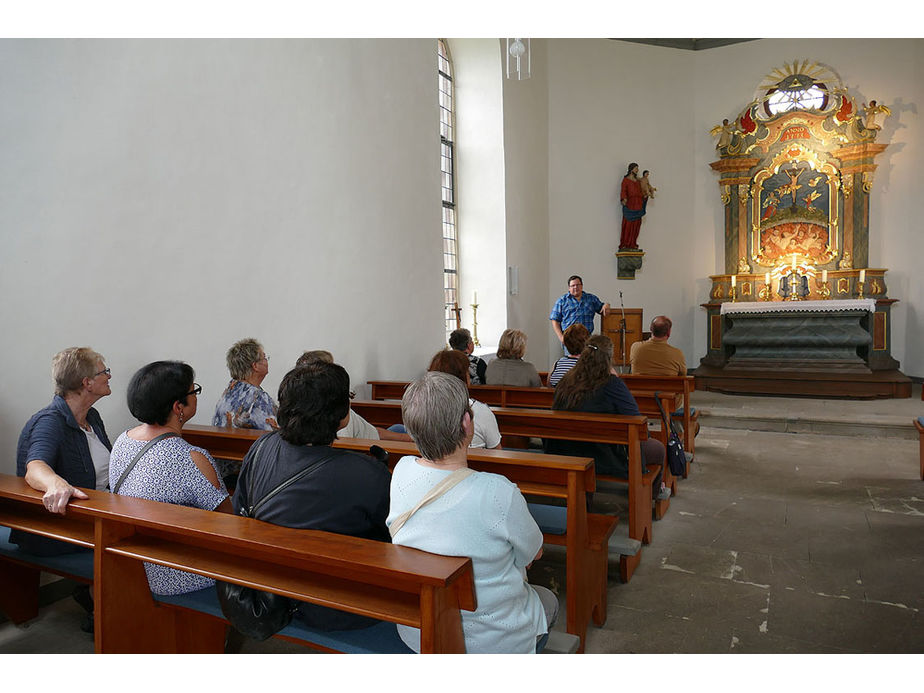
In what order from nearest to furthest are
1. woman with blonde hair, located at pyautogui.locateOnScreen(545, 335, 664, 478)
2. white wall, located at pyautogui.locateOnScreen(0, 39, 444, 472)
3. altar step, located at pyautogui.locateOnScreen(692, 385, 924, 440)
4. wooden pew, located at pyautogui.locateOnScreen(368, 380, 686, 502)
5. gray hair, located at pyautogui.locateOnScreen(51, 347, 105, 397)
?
gray hair, located at pyautogui.locateOnScreen(51, 347, 105, 397)
white wall, located at pyautogui.locateOnScreen(0, 39, 444, 472)
woman with blonde hair, located at pyautogui.locateOnScreen(545, 335, 664, 478)
wooden pew, located at pyautogui.locateOnScreen(368, 380, 686, 502)
altar step, located at pyautogui.locateOnScreen(692, 385, 924, 440)

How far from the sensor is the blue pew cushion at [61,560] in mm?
2420

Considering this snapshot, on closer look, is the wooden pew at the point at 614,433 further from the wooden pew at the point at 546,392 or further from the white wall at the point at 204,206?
the white wall at the point at 204,206

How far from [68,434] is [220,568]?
114 cm

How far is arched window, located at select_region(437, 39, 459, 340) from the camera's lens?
909 centimetres

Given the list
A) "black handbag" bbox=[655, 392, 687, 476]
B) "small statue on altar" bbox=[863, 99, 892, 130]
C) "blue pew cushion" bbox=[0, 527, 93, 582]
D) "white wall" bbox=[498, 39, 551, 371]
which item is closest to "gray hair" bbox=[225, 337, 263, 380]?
"blue pew cushion" bbox=[0, 527, 93, 582]

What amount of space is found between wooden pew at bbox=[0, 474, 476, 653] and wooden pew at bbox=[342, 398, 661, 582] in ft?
6.02

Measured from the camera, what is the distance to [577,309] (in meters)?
8.07

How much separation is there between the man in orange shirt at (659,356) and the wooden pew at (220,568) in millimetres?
4325

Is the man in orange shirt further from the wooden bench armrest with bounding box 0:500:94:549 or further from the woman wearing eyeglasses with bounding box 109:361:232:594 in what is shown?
the wooden bench armrest with bounding box 0:500:94:549

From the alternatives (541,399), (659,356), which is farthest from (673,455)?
(659,356)

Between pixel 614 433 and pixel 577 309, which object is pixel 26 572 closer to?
pixel 614 433

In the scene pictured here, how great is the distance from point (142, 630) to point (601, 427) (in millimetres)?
2308
